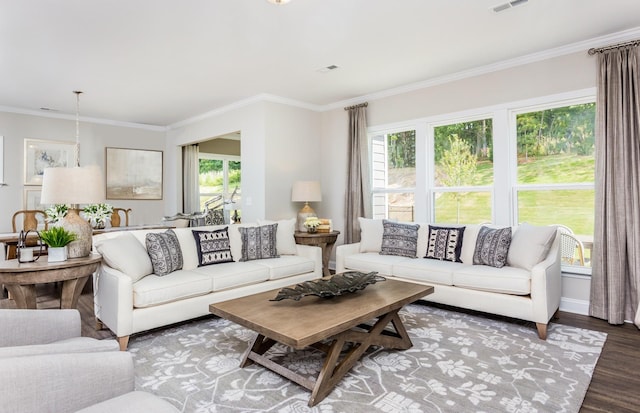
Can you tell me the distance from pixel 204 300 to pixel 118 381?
6.76ft

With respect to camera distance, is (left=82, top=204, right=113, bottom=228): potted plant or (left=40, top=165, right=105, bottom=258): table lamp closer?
(left=40, top=165, right=105, bottom=258): table lamp

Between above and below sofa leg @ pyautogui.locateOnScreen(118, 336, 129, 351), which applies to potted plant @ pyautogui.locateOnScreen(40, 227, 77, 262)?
above

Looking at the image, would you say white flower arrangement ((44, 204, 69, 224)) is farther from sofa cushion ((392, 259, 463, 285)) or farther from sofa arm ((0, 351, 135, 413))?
sofa cushion ((392, 259, 463, 285))

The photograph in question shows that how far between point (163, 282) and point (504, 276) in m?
2.92

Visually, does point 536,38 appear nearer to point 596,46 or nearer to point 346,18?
point 596,46

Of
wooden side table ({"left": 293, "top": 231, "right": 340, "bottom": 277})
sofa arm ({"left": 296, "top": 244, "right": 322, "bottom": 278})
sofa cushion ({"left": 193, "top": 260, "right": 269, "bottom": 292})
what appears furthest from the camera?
wooden side table ({"left": 293, "top": 231, "right": 340, "bottom": 277})

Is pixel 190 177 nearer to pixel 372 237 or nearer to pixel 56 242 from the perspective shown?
pixel 372 237

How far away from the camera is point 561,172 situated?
13.0ft

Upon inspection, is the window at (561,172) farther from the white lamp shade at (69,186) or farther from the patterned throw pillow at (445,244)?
the white lamp shade at (69,186)

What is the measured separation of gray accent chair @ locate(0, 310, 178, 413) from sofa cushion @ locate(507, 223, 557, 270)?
320 cm

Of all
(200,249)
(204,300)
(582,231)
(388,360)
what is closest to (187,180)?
(200,249)

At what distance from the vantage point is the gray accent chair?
1082 mm

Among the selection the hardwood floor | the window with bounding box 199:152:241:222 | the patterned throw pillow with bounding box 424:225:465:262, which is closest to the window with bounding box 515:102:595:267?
the hardwood floor

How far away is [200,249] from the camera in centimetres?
378
